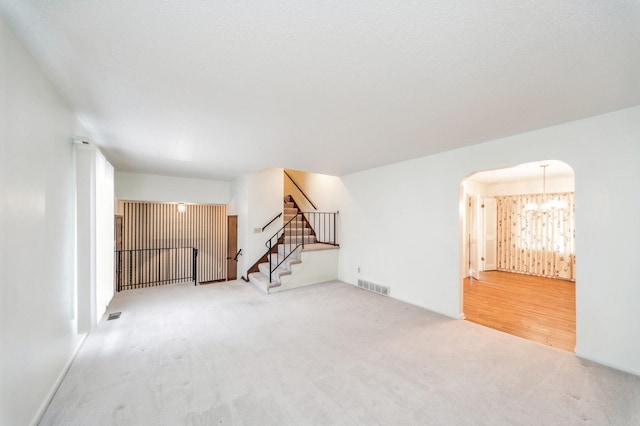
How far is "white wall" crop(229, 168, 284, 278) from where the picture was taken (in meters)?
6.66

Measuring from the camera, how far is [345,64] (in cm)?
193

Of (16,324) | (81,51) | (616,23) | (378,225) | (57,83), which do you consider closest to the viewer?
(616,23)

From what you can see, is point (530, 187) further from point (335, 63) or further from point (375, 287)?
point (335, 63)

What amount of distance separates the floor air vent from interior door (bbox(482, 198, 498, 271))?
14.9 ft

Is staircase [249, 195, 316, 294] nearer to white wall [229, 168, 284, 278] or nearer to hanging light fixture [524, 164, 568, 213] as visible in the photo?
white wall [229, 168, 284, 278]

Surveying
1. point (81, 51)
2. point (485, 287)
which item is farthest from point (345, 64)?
point (485, 287)

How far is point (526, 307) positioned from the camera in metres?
4.69

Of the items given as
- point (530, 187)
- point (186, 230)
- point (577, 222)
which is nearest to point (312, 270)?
point (577, 222)

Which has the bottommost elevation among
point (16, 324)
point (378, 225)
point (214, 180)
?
point (16, 324)

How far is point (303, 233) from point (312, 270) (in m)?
1.14

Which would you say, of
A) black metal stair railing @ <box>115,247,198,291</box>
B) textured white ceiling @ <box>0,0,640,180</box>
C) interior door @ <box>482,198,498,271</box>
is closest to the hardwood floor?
interior door @ <box>482,198,498,271</box>

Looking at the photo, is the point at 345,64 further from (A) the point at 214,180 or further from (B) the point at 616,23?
(A) the point at 214,180

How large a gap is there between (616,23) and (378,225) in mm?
4362

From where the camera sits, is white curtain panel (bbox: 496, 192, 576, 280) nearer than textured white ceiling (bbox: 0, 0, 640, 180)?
No
